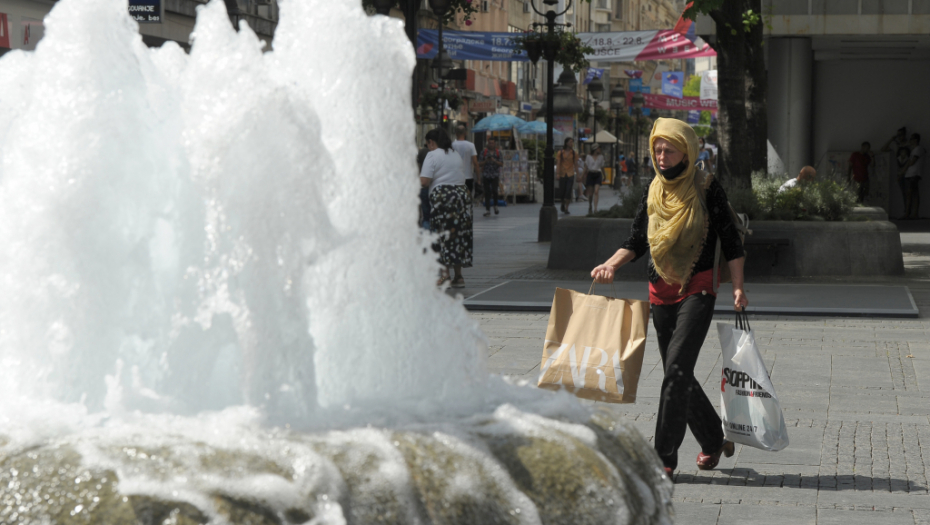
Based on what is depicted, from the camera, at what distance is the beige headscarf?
5020 millimetres

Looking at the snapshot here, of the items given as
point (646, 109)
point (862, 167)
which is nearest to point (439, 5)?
point (862, 167)

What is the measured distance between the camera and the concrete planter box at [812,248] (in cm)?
1416

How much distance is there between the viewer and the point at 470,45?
100 feet

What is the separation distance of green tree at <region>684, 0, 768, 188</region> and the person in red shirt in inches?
432

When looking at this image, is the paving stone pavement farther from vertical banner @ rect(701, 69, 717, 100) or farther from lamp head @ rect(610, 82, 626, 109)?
vertical banner @ rect(701, 69, 717, 100)

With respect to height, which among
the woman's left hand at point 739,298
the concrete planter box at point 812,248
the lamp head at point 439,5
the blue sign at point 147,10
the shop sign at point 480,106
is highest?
the lamp head at point 439,5

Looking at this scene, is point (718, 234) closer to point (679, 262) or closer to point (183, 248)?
point (679, 262)

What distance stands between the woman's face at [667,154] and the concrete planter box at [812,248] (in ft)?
30.1

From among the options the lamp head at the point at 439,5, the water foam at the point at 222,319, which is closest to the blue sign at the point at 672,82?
the lamp head at the point at 439,5

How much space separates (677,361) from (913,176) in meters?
23.2

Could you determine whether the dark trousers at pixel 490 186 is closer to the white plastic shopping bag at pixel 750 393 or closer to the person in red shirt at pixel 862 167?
the person in red shirt at pixel 862 167

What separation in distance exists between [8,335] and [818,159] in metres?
26.7

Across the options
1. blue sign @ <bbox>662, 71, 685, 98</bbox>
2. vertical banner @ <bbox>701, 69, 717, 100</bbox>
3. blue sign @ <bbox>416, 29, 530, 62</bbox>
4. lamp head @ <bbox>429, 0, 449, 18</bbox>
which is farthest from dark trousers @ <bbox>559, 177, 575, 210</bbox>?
blue sign @ <bbox>662, 71, 685, 98</bbox>

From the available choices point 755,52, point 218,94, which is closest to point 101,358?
point 218,94
